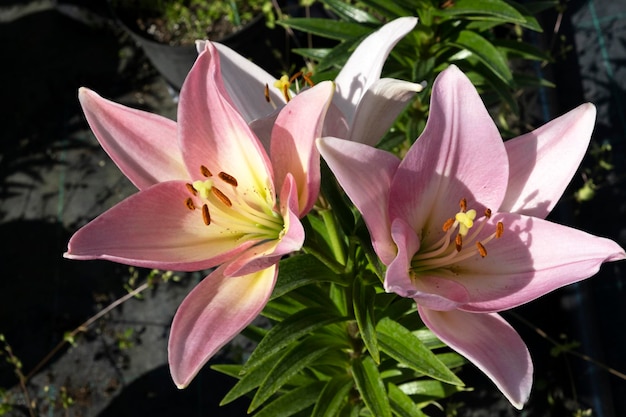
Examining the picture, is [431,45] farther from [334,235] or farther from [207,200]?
[207,200]

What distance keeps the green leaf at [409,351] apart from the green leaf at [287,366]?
0.09 m

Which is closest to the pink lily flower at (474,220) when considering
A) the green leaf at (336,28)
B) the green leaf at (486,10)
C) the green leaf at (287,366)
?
the green leaf at (287,366)

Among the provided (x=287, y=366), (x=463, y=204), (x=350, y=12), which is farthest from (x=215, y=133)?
(x=350, y=12)

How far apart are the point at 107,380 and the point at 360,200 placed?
1391 millimetres

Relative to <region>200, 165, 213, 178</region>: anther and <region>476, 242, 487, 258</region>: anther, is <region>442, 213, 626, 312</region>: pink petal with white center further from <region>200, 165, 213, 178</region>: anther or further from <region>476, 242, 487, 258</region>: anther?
<region>200, 165, 213, 178</region>: anther

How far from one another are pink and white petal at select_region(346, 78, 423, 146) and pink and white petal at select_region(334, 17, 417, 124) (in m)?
0.02

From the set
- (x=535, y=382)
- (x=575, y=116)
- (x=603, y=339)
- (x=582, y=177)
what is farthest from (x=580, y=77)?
(x=575, y=116)

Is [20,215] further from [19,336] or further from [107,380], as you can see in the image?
[107,380]

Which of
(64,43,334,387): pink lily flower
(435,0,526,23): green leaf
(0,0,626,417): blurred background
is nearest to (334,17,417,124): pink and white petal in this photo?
(64,43,334,387): pink lily flower

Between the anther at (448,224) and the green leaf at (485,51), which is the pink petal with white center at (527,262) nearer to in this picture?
the anther at (448,224)

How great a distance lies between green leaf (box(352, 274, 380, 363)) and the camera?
738 millimetres

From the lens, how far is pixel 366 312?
78cm

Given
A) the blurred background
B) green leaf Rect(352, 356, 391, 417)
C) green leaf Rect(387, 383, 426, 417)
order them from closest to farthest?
green leaf Rect(352, 356, 391, 417)
green leaf Rect(387, 383, 426, 417)
the blurred background

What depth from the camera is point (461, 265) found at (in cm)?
68
